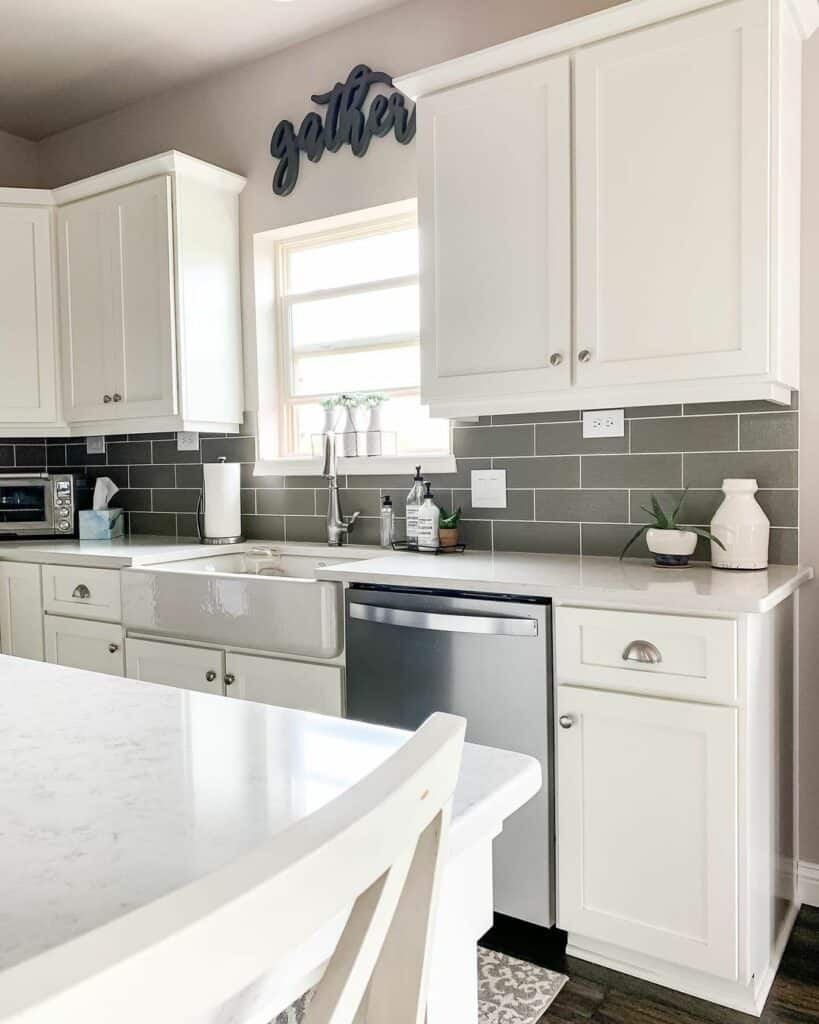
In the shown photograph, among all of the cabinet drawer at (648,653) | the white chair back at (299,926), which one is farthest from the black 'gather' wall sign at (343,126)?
the white chair back at (299,926)

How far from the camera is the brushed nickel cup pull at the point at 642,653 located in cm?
192

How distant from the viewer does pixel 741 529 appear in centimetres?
223

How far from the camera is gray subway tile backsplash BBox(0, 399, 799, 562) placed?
93.8 inches

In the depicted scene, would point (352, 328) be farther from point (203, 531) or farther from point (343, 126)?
point (203, 531)

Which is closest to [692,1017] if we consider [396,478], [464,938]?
[464,938]

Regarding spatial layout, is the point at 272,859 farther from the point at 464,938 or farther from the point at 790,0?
the point at 790,0

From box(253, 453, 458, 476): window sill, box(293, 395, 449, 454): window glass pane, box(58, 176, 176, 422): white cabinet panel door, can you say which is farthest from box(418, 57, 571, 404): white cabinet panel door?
box(58, 176, 176, 422): white cabinet panel door

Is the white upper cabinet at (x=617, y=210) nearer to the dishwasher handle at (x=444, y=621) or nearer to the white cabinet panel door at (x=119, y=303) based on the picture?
the dishwasher handle at (x=444, y=621)

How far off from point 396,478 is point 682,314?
4.21ft

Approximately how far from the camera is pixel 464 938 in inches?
30.9

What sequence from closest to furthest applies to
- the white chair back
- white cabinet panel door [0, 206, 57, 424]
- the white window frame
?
the white chair back < the white window frame < white cabinet panel door [0, 206, 57, 424]

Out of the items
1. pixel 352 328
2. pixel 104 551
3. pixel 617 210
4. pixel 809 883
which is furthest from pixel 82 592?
pixel 809 883

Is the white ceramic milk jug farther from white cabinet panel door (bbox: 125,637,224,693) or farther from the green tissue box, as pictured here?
the green tissue box

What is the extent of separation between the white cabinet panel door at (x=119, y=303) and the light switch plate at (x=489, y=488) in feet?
4.04
